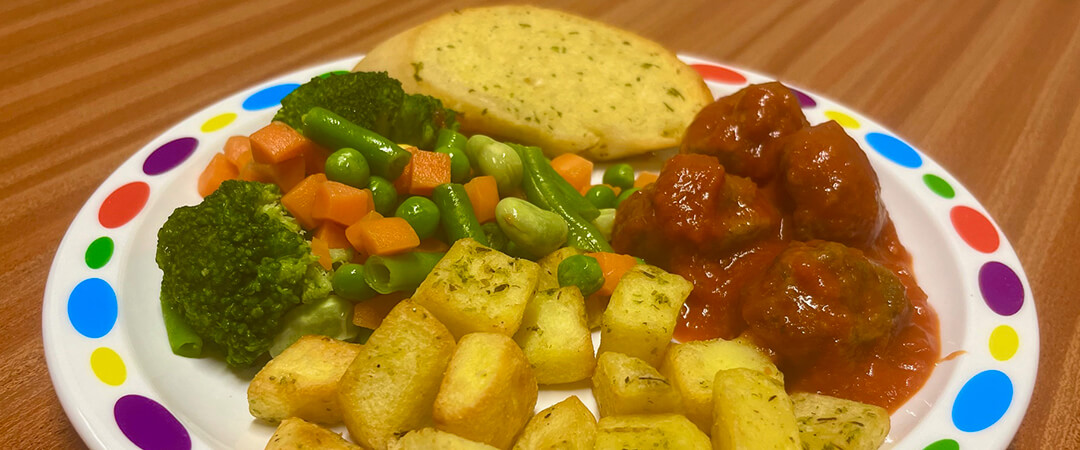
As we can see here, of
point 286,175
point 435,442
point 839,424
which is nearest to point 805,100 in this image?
point 839,424

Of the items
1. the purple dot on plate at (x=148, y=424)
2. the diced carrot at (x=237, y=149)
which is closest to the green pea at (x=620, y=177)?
the diced carrot at (x=237, y=149)

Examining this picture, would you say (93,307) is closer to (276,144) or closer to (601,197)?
(276,144)

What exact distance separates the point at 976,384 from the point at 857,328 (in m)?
0.40

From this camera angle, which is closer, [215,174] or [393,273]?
[393,273]

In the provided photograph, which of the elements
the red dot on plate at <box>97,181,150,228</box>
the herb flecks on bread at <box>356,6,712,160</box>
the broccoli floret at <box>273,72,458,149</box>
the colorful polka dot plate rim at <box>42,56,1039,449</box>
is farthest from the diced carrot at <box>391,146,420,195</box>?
the red dot on plate at <box>97,181,150,228</box>

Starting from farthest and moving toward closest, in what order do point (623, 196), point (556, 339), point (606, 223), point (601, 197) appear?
1. point (623, 196)
2. point (601, 197)
3. point (606, 223)
4. point (556, 339)

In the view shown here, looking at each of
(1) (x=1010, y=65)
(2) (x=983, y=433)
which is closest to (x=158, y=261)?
(2) (x=983, y=433)

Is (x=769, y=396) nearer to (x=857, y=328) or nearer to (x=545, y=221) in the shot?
(x=857, y=328)

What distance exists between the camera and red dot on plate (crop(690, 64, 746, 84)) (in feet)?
13.4

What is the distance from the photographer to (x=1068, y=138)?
14.4ft

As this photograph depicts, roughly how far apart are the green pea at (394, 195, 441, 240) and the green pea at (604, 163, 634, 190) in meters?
1.10

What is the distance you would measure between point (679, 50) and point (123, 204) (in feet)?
13.4

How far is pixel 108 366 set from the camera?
2.14 meters

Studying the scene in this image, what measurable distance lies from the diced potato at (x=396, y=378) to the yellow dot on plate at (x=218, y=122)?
75.3 inches
